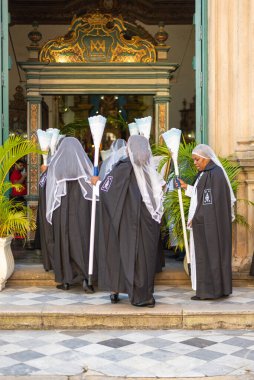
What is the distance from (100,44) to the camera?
12195mm

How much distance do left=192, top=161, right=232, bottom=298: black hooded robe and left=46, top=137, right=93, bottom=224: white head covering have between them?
4.24 ft

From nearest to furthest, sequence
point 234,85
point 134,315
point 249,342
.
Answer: point 249,342 → point 134,315 → point 234,85

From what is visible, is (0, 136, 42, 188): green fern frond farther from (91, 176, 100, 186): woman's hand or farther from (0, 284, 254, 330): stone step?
(0, 284, 254, 330): stone step

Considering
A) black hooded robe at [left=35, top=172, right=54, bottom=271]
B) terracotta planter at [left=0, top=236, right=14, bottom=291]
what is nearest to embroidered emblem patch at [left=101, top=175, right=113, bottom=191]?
terracotta planter at [left=0, top=236, right=14, bottom=291]

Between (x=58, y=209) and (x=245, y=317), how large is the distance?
2.52 metres

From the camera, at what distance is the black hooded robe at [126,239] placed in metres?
6.84

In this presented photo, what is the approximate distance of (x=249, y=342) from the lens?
610 centimetres

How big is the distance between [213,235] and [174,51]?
8.35 m

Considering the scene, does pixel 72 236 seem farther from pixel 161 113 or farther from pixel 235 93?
pixel 161 113

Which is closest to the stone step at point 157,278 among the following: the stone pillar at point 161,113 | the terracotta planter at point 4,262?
the terracotta planter at point 4,262

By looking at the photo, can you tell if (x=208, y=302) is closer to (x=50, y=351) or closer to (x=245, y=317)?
(x=245, y=317)

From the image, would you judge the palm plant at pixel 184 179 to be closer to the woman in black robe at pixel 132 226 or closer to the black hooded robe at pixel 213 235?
the black hooded robe at pixel 213 235

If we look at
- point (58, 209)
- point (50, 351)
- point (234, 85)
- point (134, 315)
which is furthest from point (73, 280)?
point (234, 85)

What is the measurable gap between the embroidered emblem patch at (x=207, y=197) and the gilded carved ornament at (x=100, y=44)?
5.34m
